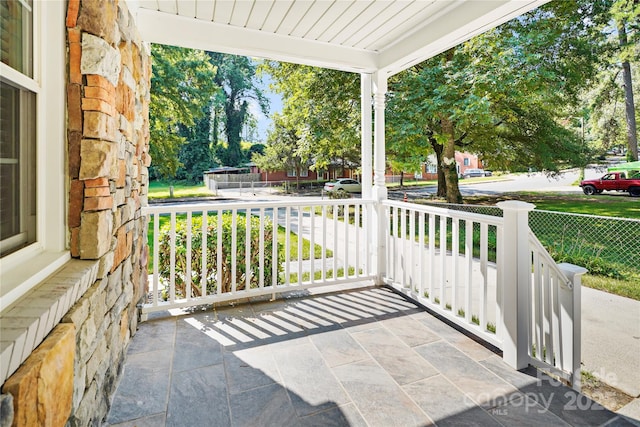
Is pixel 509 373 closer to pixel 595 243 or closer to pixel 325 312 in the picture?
pixel 325 312

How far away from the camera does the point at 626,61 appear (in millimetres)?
7703

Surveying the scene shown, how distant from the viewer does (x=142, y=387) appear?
1.87 m

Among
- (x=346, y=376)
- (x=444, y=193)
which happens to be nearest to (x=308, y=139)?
(x=444, y=193)

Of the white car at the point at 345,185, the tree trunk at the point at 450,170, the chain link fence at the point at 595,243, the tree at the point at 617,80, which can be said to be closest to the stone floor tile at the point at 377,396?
the chain link fence at the point at 595,243

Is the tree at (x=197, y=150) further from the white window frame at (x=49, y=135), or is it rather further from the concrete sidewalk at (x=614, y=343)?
the concrete sidewalk at (x=614, y=343)

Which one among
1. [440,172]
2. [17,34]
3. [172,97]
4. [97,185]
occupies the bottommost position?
[97,185]

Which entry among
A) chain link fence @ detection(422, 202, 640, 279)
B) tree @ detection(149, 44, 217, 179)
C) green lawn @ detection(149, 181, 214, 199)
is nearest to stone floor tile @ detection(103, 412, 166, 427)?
chain link fence @ detection(422, 202, 640, 279)

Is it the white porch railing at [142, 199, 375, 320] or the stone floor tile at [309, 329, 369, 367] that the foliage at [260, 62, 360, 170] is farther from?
the stone floor tile at [309, 329, 369, 367]

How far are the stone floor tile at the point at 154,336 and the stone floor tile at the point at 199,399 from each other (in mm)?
428

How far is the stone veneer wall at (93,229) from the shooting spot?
908 millimetres

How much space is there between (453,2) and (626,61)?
829 centimetres

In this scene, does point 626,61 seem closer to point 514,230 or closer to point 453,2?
point 453,2

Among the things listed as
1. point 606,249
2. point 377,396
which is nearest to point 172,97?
point 377,396

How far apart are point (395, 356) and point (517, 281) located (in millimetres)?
900
